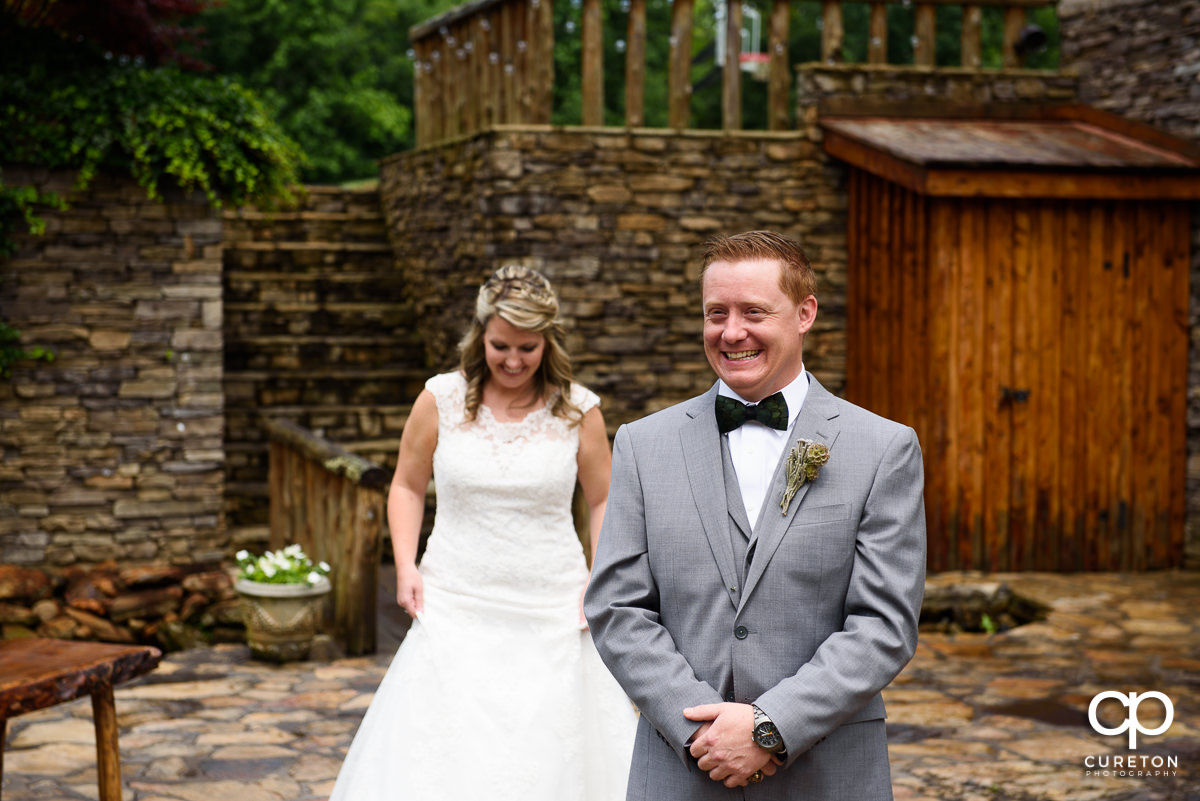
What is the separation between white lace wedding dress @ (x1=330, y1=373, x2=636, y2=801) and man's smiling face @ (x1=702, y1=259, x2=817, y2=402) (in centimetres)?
161

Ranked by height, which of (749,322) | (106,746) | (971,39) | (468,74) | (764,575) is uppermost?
(971,39)

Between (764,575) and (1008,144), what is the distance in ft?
24.0

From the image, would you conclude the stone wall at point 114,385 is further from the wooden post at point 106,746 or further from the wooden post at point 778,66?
the wooden post at point 106,746

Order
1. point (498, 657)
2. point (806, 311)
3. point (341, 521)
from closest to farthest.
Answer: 1. point (806, 311)
2. point (498, 657)
3. point (341, 521)

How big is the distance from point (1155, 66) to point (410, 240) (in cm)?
613

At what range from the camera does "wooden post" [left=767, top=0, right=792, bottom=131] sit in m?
9.44

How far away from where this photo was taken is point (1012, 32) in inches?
389

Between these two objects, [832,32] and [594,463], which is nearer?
[594,463]

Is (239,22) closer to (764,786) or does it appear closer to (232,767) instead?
(232,767)

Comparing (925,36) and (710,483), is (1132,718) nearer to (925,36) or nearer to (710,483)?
(710,483)

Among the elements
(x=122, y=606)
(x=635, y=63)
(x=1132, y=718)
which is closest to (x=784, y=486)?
(x=1132, y=718)

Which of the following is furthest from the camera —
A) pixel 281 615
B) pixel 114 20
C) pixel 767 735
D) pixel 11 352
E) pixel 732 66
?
pixel 732 66

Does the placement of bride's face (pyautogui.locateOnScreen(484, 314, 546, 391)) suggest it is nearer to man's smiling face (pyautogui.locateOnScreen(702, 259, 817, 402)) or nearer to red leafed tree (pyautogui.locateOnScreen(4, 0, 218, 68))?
man's smiling face (pyautogui.locateOnScreen(702, 259, 817, 402))

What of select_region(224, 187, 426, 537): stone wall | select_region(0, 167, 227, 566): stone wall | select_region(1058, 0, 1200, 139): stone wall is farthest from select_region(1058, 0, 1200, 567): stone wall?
select_region(0, 167, 227, 566): stone wall
